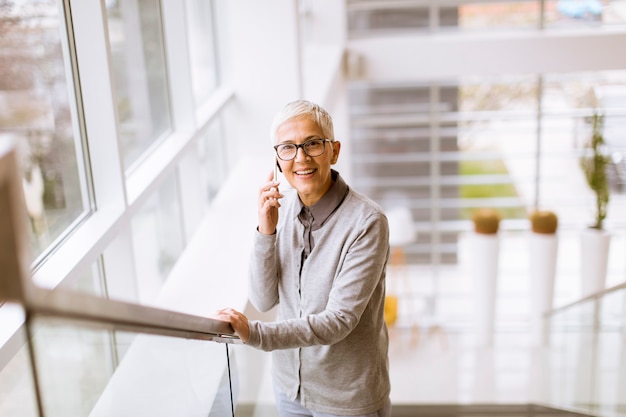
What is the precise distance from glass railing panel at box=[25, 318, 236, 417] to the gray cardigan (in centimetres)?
18

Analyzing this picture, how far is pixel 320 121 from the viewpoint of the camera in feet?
6.98

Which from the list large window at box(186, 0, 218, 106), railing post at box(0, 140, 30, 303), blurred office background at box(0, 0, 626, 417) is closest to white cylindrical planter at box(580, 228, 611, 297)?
blurred office background at box(0, 0, 626, 417)

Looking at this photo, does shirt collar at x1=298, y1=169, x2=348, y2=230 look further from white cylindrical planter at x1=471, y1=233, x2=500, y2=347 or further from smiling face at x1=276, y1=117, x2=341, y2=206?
white cylindrical planter at x1=471, y1=233, x2=500, y2=347

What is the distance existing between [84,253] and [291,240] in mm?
903

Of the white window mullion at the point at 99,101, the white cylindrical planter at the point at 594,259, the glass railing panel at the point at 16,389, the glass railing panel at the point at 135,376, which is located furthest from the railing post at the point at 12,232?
the white cylindrical planter at the point at 594,259

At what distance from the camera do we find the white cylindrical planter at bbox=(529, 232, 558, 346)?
26.3 feet

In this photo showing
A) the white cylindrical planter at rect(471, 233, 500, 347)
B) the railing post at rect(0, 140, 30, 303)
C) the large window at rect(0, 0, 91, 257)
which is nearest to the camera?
the railing post at rect(0, 140, 30, 303)

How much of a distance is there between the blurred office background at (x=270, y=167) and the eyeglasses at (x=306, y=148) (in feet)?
1.84

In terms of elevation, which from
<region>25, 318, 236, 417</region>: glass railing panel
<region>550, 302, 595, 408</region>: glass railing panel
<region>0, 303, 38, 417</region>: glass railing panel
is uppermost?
<region>25, 318, 236, 417</region>: glass railing panel

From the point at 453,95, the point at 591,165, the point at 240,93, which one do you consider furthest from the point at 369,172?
the point at 240,93

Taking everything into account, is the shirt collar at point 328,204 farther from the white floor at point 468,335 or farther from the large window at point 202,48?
the white floor at point 468,335

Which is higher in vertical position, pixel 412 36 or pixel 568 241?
pixel 412 36

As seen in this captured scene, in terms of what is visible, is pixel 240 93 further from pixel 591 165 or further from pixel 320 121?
pixel 591 165

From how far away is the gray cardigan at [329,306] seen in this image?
206cm
